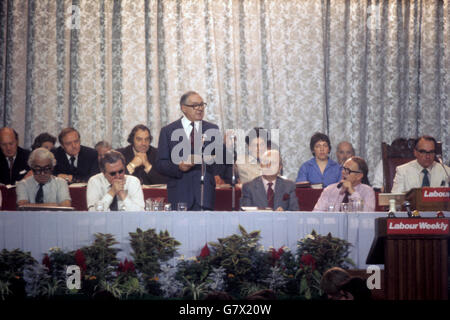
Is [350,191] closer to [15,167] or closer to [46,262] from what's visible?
[46,262]

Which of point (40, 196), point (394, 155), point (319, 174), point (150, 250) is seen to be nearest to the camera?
point (150, 250)

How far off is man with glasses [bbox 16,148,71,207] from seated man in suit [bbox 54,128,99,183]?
1.20 meters

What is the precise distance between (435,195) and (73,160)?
131 inches

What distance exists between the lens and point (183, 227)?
4250mm

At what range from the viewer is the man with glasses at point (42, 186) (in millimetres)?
4789

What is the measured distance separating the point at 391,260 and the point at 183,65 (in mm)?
5176

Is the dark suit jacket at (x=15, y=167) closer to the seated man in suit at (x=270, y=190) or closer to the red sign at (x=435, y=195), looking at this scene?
the seated man in suit at (x=270, y=190)

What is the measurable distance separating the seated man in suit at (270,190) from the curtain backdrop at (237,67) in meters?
3.19

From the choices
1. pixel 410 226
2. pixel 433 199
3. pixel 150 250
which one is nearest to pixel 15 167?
pixel 150 250

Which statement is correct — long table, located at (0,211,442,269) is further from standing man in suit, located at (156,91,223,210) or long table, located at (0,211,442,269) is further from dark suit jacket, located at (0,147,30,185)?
dark suit jacket, located at (0,147,30,185)

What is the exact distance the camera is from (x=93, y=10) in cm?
807

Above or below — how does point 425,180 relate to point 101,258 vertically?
above
